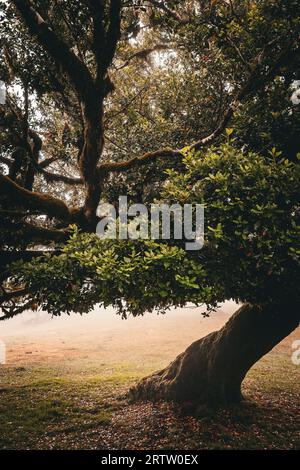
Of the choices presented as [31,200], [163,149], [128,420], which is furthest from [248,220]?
[128,420]

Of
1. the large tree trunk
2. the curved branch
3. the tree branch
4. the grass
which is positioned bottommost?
the grass

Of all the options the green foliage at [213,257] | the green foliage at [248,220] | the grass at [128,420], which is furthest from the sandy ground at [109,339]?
the green foliage at [248,220]

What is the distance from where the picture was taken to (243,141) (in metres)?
8.27

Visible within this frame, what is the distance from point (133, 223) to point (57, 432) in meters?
7.90

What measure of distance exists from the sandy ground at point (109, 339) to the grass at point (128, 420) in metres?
8.93

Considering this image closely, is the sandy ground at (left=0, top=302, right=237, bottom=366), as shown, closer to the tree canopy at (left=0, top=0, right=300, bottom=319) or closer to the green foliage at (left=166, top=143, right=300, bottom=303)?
the tree canopy at (left=0, top=0, right=300, bottom=319)

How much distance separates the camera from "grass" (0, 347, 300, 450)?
941 cm

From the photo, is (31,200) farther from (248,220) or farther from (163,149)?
(248,220)

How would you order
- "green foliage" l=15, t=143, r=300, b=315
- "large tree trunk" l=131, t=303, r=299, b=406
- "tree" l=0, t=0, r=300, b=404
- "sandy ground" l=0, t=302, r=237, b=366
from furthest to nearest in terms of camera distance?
"sandy ground" l=0, t=302, r=237, b=366 < "large tree trunk" l=131, t=303, r=299, b=406 < "tree" l=0, t=0, r=300, b=404 < "green foliage" l=15, t=143, r=300, b=315

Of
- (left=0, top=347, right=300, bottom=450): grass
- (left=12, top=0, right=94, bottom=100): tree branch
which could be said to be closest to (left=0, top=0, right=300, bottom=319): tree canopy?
(left=12, top=0, right=94, bottom=100): tree branch

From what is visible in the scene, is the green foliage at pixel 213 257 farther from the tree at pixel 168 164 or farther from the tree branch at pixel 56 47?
the tree branch at pixel 56 47

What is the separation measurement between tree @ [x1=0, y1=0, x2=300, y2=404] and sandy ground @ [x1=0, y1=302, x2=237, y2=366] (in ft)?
45.1
